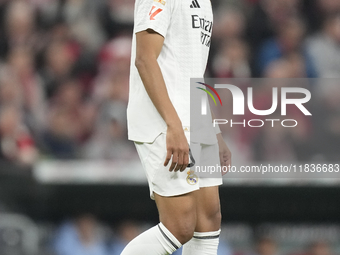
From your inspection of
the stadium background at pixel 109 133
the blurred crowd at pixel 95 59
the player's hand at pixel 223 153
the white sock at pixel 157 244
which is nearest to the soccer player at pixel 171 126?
the white sock at pixel 157 244

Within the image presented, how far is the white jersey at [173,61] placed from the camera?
2.16 m

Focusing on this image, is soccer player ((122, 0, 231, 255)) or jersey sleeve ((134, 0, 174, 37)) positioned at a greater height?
jersey sleeve ((134, 0, 174, 37))

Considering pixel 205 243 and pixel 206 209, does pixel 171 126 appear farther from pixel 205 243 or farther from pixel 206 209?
pixel 205 243

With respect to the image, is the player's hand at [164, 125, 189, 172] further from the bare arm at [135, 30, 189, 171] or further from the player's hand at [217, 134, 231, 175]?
the player's hand at [217, 134, 231, 175]

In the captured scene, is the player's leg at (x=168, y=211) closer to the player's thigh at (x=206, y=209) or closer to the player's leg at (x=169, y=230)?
the player's leg at (x=169, y=230)

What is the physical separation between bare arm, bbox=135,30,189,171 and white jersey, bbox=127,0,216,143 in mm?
62

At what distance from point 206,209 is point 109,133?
9.70 ft

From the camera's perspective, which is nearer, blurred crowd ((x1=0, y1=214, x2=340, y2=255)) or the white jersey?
the white jersey

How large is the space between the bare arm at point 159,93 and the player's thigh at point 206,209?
0.89 feet

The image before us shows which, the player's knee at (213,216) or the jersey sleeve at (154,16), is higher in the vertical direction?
the jersey sleeve at (154,16)

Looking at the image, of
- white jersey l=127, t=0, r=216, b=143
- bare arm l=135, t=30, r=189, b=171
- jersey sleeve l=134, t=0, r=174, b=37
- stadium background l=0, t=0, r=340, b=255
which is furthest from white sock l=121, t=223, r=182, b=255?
stadium background l=0, t=0, r=340, b=255

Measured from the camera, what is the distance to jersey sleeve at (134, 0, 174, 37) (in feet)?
6.91

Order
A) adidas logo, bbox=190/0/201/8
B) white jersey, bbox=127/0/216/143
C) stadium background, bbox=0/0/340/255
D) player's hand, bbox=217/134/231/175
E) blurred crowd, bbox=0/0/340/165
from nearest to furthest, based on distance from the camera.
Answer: white jersey, bbox=127/0/216/143, adidas logo, bbox=190/0/201/8, player's hand, bbox=217/134/231/175, stadium background, bbox=0/0/340/255, blurred crowd, bbox=0/0/340/165

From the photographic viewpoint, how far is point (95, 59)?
5.89 meters
